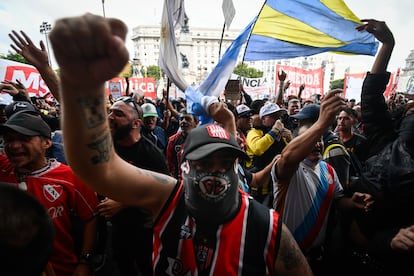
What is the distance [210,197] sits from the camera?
133cm

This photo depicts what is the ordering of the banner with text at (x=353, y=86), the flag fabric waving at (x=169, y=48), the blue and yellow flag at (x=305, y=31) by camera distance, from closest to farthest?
the blue and yellow flag at (x=305, y=31), the flag fabric waving at (x=169, y=48), the banner with text at (x=353, y=86)

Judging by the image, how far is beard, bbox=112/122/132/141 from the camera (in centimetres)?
263

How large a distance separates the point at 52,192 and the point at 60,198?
2.9 inches

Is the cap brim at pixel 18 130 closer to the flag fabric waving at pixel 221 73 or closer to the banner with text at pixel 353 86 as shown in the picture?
the flag fabric waving at pixel 221 73

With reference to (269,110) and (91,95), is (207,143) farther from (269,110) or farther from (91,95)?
(269,110)

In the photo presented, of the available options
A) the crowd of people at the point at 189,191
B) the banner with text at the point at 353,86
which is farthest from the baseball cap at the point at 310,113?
the banner with text at the point at 353,86

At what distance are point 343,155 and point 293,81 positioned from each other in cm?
1035

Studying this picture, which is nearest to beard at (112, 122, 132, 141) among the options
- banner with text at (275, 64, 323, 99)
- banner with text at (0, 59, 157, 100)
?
banner with text at (0, 59, 157, 100)

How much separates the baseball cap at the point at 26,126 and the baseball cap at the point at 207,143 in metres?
1.33

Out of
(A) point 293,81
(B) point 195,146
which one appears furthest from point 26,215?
(A) point 293,81

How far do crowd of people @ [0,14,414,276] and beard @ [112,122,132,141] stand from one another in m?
0.01

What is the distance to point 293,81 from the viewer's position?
39.5 feet

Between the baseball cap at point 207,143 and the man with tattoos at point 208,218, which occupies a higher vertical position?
the baseball cap at point 207,143

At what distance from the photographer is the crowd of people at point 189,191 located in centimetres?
77
